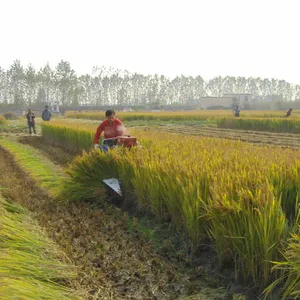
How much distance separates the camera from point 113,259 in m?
3.54

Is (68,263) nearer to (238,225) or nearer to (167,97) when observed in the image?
(238,225)

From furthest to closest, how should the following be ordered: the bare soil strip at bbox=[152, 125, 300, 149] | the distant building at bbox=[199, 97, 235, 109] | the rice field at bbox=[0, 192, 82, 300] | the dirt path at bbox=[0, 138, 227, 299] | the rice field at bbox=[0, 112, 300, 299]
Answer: the distant building at bbox=[199, 97, 235, 109], the bare soil strip at bbox=[152, 125, 300, 149], the dirt path at bbox=[0, 138, 227, 299], the rice field at bbox=[0, 112, 300, 299], the rice field at bbox=[0, 192, 82, 300]

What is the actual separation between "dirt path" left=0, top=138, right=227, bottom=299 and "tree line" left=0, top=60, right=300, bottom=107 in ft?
207

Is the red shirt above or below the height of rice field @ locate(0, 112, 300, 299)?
above

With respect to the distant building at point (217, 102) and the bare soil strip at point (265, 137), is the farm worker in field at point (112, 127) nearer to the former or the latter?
the bare soil strip at point (265, 137)

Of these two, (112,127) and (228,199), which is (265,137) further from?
(228,199)

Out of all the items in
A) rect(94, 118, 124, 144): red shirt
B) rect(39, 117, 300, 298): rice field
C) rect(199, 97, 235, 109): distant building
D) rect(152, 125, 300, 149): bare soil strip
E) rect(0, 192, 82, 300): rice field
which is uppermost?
rect(199, 97, 235, 109): distant building

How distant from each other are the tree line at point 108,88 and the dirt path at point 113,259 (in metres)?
63.0

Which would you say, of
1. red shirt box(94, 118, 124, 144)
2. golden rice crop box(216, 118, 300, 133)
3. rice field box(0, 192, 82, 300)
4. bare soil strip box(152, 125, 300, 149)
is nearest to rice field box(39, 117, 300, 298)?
red shirt box(94, 118, 124, 144)

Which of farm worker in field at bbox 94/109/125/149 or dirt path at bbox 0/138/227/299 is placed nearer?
dirt path at bbox 0/138/227/299

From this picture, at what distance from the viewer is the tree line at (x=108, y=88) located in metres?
71.2

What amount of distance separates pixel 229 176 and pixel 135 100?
95.4 meters

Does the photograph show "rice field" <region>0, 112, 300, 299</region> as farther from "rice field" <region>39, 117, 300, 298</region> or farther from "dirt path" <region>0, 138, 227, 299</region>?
"dirt path" <region>0, 138, 227, 299</region>

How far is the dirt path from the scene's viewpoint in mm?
2941
